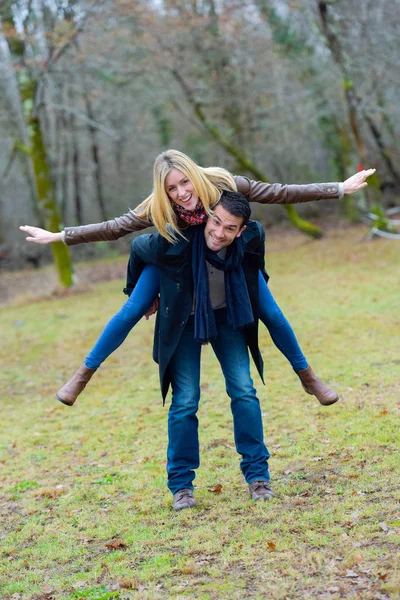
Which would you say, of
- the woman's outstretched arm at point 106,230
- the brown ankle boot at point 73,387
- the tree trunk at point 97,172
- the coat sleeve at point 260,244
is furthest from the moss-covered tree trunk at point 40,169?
the coat sleeve at point 260,244

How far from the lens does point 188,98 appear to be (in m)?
24.5

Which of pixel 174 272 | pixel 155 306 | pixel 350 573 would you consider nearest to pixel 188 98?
pixel 155 306

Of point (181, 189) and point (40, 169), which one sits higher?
point (181, 189)

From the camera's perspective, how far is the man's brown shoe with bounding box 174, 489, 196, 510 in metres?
4.77

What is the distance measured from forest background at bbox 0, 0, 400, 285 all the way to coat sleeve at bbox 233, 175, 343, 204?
13.9 metres

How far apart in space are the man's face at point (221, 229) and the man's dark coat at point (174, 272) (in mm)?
120

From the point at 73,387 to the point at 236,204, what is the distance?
1571 millimetres

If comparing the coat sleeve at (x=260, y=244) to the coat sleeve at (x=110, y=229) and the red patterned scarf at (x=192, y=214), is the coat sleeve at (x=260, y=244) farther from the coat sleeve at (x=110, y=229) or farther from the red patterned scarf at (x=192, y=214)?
the coat sleeve at (x=110, y=229)

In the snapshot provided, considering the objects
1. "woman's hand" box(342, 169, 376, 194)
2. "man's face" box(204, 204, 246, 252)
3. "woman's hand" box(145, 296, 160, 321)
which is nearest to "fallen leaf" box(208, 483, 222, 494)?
"woman's hand" box(145, 296, 160, 321)

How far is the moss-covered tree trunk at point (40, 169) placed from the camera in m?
19.5

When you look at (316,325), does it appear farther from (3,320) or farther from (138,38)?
(138,38)

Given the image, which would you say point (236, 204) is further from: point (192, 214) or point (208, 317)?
point (208, 317)

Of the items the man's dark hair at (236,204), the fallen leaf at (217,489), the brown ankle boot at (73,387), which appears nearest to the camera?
the man's dark hair at (236,204)

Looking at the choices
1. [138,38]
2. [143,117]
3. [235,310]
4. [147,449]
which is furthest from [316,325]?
[143,117]
